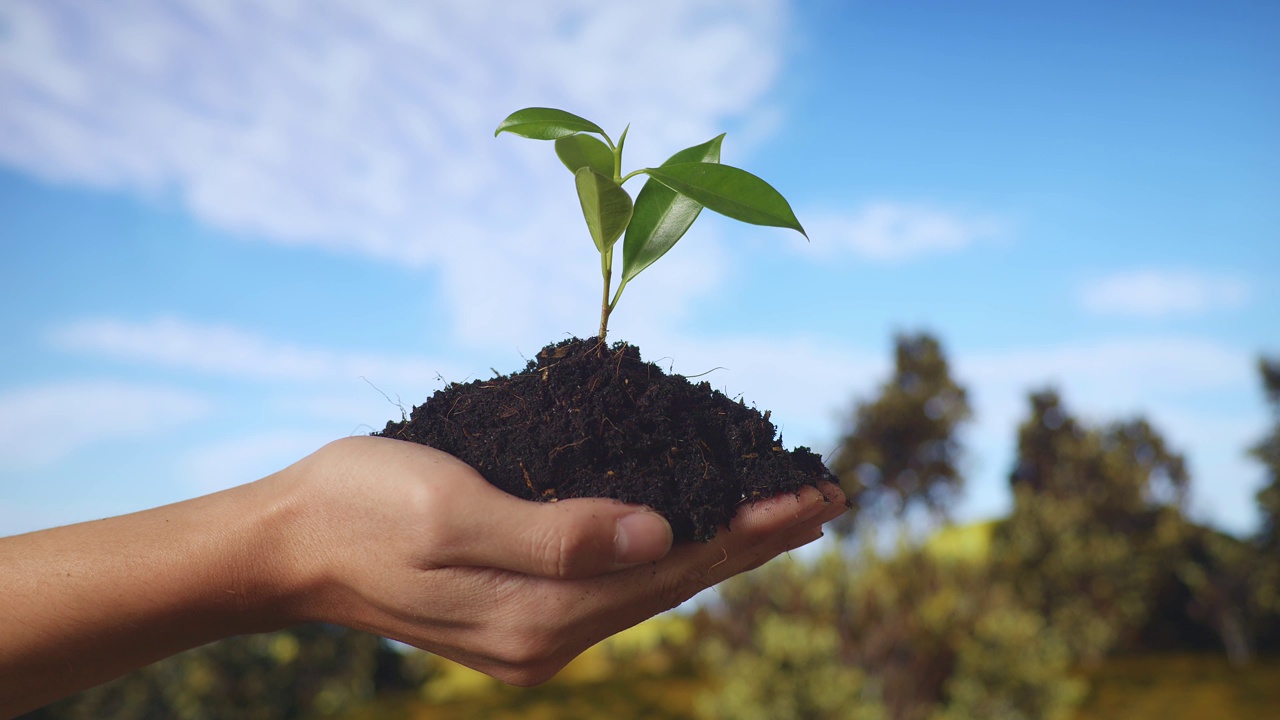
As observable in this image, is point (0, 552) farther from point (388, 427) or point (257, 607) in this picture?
point (388, 427)

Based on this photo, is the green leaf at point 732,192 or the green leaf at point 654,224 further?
the green leaf at point 654,224

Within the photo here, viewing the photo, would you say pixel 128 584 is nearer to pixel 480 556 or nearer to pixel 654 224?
pixel 480 556

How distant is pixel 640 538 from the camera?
1.52 metres

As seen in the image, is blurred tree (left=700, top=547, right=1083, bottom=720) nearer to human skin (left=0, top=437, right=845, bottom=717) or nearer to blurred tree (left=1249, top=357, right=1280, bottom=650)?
human skin (left=0, top=437, right=845, bottom=717)

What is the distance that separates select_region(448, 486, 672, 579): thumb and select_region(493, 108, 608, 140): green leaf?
816 millimetres

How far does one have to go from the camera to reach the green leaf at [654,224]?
1978 mm

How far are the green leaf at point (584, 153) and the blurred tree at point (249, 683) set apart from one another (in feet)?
19.2

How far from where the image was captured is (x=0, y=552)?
1.79 meters

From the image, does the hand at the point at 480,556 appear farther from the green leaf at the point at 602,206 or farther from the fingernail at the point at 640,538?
the green leaf at the point at 602,206

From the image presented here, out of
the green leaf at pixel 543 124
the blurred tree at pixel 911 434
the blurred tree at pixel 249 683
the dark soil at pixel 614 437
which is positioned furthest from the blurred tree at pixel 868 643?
the blurred tree at pixel 911 434

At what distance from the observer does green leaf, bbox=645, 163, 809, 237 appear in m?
1.76

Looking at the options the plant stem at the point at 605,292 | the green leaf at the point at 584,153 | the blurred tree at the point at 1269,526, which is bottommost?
the blurred tree at the point at 1269,526

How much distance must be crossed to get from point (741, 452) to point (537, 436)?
18.7 inches

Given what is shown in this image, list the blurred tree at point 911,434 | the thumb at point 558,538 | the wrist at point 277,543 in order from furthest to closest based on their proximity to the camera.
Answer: the blurred tree at point 911,434
the wrist at point 277,543
the thumb at point 558,538
